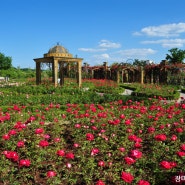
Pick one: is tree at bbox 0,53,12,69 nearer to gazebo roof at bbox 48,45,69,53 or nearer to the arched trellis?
the arched trellis

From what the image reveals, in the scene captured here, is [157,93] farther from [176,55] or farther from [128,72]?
[176,55]

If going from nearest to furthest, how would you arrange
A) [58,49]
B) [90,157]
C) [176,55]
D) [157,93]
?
1. [90,157]
2. [157,93]
3. [58,49]
4. [176,55]

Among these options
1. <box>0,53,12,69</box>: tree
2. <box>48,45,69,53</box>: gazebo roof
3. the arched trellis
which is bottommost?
the arched trellis

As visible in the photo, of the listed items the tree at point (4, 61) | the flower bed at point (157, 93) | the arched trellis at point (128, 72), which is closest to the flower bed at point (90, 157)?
the flower bed at point (157, 93)

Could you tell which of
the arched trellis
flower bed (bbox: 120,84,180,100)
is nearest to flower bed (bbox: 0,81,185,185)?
flower bed (bbox: 120,84,180,100)

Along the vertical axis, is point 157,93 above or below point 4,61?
below

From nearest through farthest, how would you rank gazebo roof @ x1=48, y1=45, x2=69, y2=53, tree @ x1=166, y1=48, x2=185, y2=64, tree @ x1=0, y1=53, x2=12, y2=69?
gazebo roof @ x1=48, y1=45, x2=69, y2=53
tree @ x1=166, y1=48, x2=185, y2=64
tree @ x1=0, y1=53, x2=12, y2=69

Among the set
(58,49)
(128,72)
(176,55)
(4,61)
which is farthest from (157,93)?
(4,61)

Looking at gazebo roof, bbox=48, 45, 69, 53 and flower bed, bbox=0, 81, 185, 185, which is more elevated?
gazebo roof, bbox=48, 45, 69, 53

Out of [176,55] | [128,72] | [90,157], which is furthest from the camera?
[176,55]

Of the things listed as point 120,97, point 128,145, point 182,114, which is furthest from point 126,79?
point 128,145

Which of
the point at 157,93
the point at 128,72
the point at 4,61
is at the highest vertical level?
the point at 4,61

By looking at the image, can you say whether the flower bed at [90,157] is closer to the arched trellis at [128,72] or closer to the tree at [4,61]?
the arched trellis at [128,72]

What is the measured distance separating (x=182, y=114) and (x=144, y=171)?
3.14 metres
